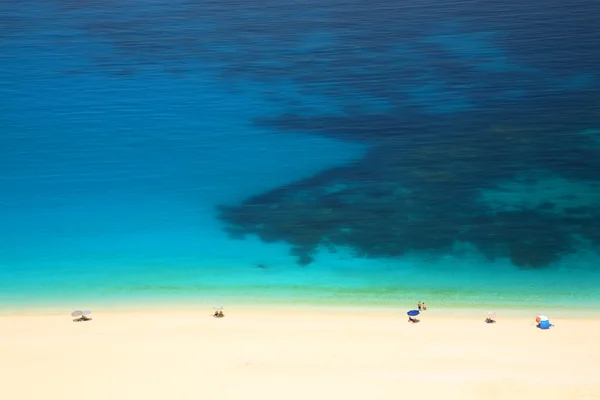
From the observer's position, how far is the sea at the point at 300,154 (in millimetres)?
35531

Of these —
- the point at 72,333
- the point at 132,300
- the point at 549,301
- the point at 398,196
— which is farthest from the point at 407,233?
the point at 72,333

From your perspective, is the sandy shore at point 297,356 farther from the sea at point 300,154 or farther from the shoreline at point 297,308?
the sea at point 300,154

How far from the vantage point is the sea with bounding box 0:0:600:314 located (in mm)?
35531

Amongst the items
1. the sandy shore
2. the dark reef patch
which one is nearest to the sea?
the dark reef patch

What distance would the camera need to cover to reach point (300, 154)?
147 ft

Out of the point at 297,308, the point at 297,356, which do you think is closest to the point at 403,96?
the point at 297,308

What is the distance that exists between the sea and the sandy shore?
5.87 ft

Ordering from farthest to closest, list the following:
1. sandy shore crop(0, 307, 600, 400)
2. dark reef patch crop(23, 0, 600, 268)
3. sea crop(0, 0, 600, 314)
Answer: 1. dark reef patch crop(23, 0, 600, 268)
2. sea crop(0, 0, 600, 314)
3. sandy shore crop(0, 307, 600, 400)

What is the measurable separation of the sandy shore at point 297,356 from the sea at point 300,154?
179 cm

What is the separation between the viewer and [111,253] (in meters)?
37.2

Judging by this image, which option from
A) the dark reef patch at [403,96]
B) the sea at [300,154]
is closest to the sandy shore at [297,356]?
the sea at [300,154]

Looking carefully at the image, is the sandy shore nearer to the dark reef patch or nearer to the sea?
the sea

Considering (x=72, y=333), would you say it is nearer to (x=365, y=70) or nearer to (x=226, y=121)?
(x=226, y=121)

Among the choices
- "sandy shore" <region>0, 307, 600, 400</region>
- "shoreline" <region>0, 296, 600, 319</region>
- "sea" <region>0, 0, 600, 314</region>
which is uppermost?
"sea" <region>0, 0, 600, 314</region>
